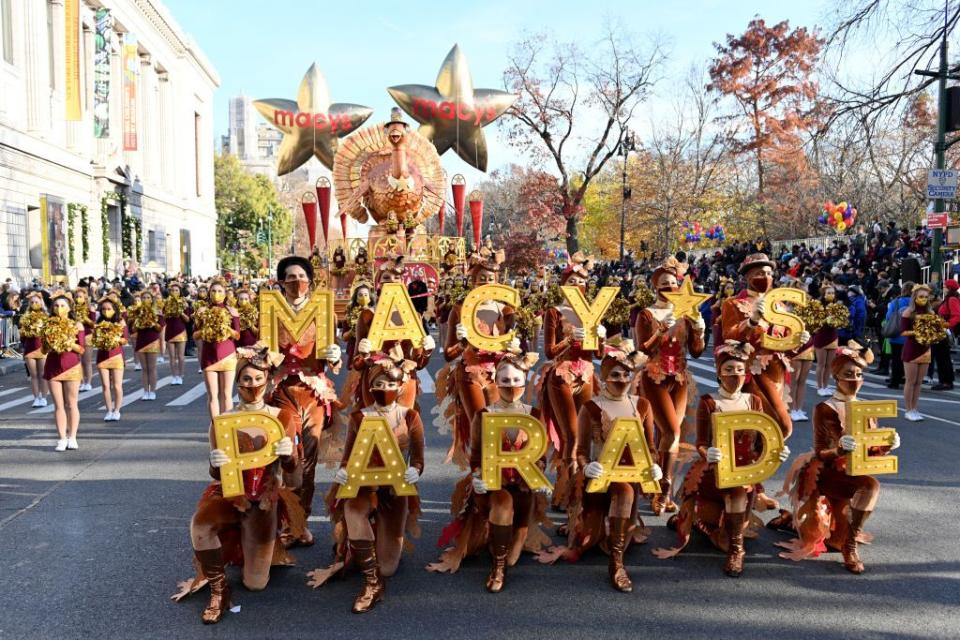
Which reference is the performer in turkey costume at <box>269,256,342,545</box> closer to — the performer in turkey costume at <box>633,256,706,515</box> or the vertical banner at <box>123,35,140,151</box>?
the performer in turkey costume at <box>633,256,706,515</box>

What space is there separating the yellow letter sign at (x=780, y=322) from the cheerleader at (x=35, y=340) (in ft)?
26.9

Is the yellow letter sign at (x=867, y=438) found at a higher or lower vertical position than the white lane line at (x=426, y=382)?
higher

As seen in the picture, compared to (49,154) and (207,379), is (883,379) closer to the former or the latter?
(207,379)

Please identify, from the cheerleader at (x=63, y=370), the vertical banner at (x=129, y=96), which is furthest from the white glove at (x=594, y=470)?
the vertical banner at (x=129, y=96)

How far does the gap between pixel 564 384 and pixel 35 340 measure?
335 inches

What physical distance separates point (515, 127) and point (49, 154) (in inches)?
729

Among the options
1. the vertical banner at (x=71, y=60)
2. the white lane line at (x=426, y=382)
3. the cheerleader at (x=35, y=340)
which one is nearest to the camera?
the cheerleader at (x=35, y=340)

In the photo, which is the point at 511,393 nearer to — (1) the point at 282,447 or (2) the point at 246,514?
(1) the point at 282,447

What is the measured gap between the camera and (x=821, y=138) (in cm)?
1149

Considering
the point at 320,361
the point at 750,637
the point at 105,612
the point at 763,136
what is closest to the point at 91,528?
the point at 105,612

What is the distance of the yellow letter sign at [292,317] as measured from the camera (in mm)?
5660

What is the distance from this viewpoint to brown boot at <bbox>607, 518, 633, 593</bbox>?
185 inches

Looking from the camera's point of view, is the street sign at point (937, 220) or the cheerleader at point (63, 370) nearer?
the cheerleader at point (63, 370)

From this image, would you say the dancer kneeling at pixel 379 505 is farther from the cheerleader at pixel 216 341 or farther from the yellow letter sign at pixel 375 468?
the cheerleader at pixel 216 341
